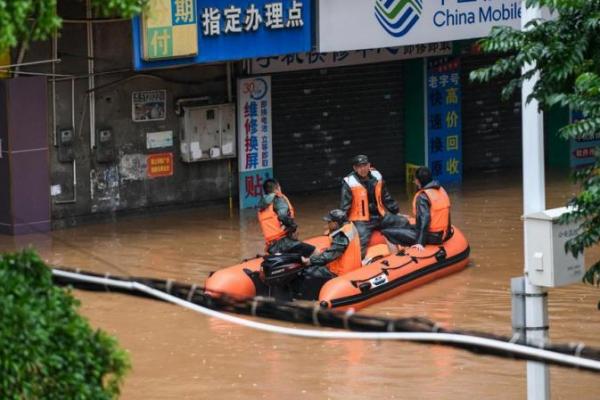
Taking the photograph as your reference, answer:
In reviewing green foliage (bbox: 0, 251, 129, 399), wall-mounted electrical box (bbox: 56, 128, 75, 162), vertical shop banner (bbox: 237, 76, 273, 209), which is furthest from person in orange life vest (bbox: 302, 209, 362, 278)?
green foliage (bbox: 0, 251, 129, 399)

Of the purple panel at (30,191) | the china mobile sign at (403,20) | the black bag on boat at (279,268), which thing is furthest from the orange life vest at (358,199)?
the purple panel at (30,191)

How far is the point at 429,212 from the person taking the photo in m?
18.1

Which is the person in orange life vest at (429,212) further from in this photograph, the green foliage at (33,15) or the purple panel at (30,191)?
the green foliage at (33,15)

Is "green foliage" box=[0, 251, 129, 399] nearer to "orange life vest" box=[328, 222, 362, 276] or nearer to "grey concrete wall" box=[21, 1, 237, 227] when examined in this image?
"orange life vest" box=[328, 222, 362, 276]

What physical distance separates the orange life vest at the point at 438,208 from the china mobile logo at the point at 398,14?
18.1 ft

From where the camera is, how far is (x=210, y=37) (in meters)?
21.2

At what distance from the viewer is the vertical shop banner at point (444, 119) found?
26156 millimetres

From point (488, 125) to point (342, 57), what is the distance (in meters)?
4.07

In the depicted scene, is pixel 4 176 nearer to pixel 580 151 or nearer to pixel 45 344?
pixel 580 151

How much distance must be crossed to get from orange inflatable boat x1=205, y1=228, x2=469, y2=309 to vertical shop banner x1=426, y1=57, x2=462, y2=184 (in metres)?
7.96

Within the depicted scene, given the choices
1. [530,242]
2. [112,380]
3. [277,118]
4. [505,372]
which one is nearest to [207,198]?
[277,118]

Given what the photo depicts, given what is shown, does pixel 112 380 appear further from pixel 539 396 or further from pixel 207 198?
pixel 207 198

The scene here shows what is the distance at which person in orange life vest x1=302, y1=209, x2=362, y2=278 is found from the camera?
16797 mm

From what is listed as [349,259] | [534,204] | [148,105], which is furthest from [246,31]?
[534,204]
